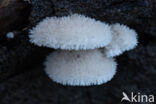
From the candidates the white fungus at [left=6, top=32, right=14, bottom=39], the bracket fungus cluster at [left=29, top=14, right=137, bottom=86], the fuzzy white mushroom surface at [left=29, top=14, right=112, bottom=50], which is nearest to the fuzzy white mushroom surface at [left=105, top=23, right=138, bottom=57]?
the bracket fungus cluster at [left=29, top=14, right=137, bottom=86]

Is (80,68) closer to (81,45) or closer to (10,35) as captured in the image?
(81,45)

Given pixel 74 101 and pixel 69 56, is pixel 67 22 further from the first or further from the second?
pixel 74 101

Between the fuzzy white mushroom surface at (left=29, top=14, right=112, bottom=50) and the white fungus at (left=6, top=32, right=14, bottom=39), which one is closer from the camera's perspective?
the fuzzy white mushroom surface at (left=29, top=14, right=112, bottom=50)

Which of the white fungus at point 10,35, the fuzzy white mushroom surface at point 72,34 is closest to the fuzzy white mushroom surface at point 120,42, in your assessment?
the fuzzy white mushroom surface at point 72,34

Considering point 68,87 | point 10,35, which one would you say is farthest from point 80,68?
point 10,35

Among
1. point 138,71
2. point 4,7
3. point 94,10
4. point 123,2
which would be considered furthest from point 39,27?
point 138,71

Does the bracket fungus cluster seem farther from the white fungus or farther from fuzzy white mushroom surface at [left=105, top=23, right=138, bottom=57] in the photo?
the white fungus
